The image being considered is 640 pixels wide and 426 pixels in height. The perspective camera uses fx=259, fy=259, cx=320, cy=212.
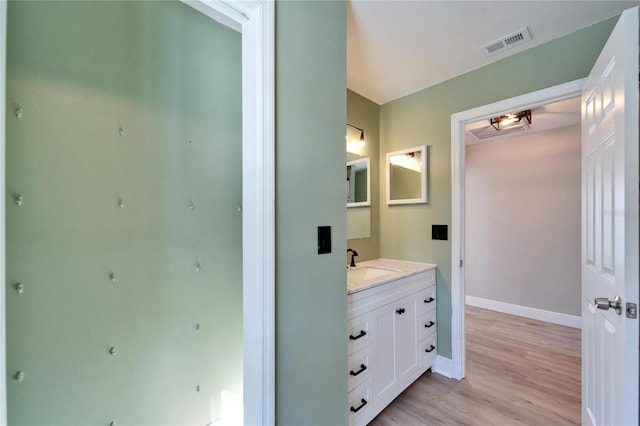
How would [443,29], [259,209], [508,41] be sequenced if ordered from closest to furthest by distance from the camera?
[259,209] → [443,29] → [508,41]

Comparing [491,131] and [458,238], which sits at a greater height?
[491,131]

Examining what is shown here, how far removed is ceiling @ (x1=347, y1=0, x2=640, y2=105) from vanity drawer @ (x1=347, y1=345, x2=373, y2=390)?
192cm

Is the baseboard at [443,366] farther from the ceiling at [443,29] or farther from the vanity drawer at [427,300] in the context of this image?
the ceiling at [443,29]

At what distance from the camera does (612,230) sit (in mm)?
1049

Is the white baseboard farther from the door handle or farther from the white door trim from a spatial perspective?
the door handle

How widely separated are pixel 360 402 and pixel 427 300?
0.95 meters

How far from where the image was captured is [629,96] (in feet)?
2.92

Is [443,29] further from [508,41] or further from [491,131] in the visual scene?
[491,131]

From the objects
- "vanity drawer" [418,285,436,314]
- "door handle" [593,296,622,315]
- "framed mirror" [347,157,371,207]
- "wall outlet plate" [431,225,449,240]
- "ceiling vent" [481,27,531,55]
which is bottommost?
"vanity drawer" [418,285,436,314]

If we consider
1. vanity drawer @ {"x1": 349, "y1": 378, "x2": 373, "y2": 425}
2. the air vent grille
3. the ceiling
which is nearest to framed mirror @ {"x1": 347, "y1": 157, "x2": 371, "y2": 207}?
the ceiling

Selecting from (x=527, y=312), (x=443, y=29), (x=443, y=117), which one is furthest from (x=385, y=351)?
(x=527, y=312)

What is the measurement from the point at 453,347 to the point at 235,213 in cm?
199

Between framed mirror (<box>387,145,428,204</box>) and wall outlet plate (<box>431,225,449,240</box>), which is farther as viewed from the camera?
framed mirror (<box>387,145,428,204</box>)

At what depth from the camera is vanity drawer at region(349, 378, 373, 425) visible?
143cm
